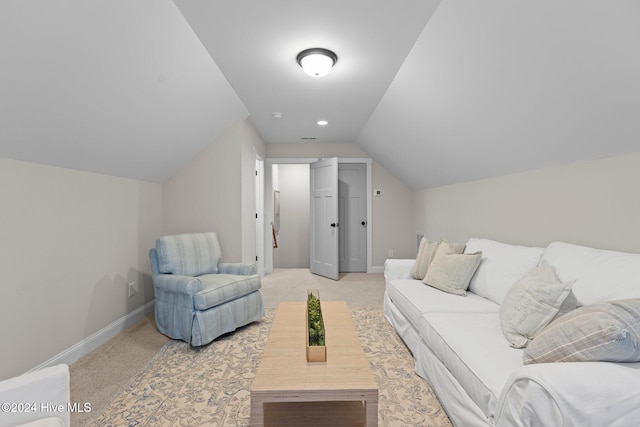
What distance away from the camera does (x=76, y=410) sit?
176cm

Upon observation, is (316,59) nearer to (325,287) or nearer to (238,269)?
(238,269)

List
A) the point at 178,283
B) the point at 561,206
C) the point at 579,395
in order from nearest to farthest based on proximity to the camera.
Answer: the point at 579,395
the point at 561,206
the point at 178,283

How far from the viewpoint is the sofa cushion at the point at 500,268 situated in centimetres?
209

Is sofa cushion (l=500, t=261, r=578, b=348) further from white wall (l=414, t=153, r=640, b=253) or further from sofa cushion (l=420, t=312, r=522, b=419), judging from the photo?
white wall (l=414, t=153, r=640, b=253)

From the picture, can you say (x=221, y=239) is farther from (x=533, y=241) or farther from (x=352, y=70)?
(x=533, y=241)

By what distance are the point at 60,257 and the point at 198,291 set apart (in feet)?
3.23

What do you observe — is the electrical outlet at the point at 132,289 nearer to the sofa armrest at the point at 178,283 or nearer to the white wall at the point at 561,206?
the sofa armrest at the point at 178,283

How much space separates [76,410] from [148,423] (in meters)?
0.47

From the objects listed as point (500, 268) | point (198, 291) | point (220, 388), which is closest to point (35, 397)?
point (220, 388)

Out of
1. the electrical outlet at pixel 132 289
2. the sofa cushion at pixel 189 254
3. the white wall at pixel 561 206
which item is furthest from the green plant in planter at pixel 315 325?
the electrical outlet at pixel 132 289

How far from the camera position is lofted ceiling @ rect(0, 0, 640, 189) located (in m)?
1.47

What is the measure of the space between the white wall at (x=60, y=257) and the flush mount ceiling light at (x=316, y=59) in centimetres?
198

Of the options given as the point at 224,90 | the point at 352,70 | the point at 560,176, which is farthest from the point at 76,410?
the point at 560,176

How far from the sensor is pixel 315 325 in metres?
1.74
